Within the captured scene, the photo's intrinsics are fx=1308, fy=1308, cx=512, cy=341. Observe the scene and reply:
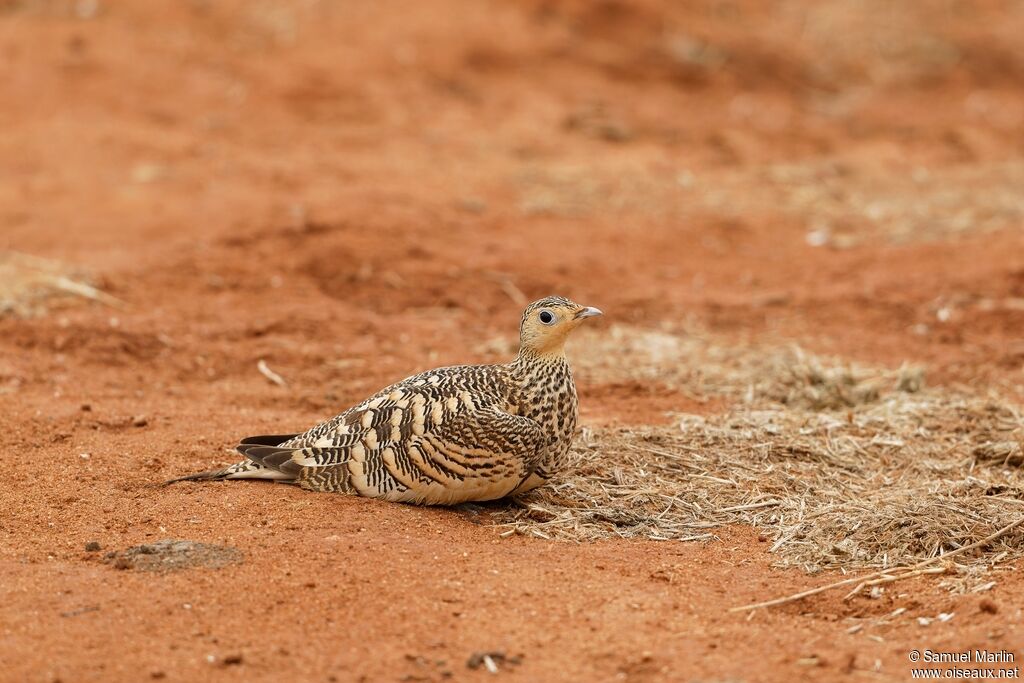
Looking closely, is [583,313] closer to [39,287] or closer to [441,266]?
[441,266]

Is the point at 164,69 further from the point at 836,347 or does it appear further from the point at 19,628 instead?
the point at 19,628

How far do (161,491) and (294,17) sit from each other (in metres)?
12.1

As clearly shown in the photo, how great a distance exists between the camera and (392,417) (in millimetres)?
6191

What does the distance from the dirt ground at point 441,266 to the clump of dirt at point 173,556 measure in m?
0.05

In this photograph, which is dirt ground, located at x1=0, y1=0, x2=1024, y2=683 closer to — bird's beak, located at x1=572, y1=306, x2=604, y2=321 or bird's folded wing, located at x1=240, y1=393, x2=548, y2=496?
bird's folded wing, located at x1=240, y1=393, x2=548, y2=496

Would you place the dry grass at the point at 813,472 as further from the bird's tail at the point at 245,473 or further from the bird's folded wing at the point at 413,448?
the bird's tail at the point at 245,473

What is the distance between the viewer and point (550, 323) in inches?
249

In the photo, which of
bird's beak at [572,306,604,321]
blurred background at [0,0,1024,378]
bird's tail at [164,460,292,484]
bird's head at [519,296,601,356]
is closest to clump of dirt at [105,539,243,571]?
bird's tail at [164,460,292,484]

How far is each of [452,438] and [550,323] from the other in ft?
2.51

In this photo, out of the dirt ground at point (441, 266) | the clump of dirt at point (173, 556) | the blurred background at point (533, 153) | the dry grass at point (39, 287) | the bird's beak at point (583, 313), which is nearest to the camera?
the dirt ground at point (441, 266)

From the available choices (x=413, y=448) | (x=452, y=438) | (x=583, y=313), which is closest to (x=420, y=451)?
(x=413, y=448)

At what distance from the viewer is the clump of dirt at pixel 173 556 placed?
18.1ft

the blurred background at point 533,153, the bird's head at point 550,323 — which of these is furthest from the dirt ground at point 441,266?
the bird's head at point 550,323

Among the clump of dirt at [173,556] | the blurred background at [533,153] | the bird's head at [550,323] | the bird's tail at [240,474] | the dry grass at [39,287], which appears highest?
the blurred background at [533,153]
